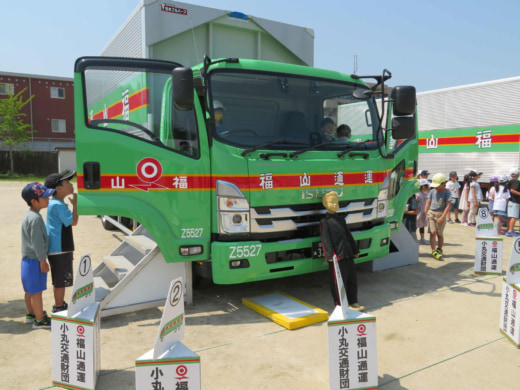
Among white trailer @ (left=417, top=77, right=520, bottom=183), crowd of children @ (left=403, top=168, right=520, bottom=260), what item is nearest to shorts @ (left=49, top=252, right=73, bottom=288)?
crowd of children @ (left=403, top=168, right=520, bottom=260)

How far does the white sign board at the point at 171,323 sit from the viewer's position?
257 centimetres

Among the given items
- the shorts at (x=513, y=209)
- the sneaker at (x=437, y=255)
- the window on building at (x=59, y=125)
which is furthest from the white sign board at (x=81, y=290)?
the window on building at (x=59, y=125)

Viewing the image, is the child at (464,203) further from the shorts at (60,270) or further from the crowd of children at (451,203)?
the shorts at (60,270)

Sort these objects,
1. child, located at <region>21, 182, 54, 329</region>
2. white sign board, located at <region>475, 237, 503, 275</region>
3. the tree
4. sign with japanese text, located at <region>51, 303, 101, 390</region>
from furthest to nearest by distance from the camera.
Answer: the tree → white sign board, located at <region>475, 237, 503, 275</region> → child, located at <region>21, 182, 54, 329</region> → sign with japanese text, located at <region>51, 303, 101, 390</region>

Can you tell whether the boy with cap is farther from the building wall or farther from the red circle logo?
the building wall

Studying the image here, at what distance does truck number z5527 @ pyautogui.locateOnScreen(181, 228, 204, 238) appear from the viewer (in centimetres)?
449

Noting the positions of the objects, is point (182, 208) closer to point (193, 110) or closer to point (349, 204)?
point (193, 110)

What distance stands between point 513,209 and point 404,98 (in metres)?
5.96

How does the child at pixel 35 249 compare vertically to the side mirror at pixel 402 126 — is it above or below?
below

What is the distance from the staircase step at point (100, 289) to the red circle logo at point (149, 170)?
58.9 inches

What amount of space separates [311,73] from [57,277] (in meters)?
3.75

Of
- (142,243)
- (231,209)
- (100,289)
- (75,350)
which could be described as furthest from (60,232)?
(231,209)

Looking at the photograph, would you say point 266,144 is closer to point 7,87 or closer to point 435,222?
point 435,222

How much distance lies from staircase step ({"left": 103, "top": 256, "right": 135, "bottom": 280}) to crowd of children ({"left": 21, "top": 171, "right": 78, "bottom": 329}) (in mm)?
712
